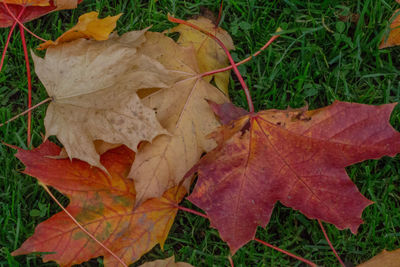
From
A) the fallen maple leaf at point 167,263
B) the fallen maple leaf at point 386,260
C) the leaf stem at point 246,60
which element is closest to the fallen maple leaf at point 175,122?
the leaf stem at point 246,60

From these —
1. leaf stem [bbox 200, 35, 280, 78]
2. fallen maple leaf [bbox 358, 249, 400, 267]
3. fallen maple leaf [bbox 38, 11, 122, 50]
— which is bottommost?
fallen maple leaf [bbox 358, 249, 400, 267]

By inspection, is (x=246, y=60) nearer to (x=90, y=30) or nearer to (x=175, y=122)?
(x=175, y=122)

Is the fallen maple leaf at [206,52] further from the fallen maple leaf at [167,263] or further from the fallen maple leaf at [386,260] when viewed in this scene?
the fallen maple leaf at [386,260]

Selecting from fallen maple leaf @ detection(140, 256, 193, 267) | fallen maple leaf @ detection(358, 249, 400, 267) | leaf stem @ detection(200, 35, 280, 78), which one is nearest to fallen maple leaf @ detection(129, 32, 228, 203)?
leaf stem @ detection(200, 35, 280, 78)

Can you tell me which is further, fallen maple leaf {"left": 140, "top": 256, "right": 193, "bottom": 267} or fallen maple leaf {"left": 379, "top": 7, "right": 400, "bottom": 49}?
fallen maple leaf {"left": 379, "top": 7, "right": 400, "bottom": 49}

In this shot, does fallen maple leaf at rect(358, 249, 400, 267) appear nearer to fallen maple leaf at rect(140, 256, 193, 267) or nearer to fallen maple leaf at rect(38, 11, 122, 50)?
fallen maple leaf at rect(140, 256, 193, 267)

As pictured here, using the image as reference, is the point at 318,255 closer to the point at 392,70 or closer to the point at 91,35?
the point at 392,70

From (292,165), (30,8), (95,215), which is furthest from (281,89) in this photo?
(30,8)
